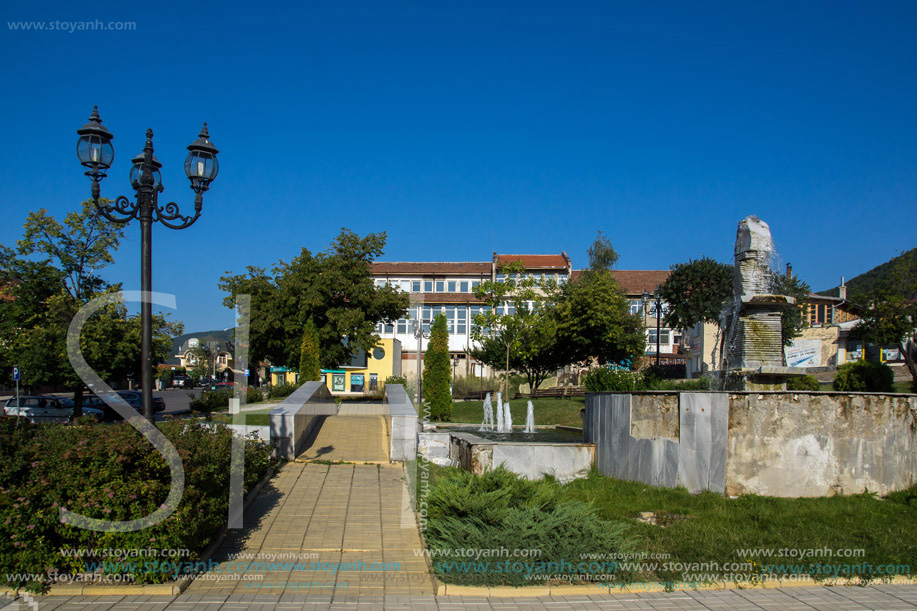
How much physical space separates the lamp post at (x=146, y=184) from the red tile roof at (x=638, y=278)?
185 feet

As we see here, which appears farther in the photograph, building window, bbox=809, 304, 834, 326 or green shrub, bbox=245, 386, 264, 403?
building window, bbox=809, 304, 834, 326

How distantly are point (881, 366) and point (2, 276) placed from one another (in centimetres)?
→ 3370

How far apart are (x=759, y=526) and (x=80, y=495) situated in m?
6.35

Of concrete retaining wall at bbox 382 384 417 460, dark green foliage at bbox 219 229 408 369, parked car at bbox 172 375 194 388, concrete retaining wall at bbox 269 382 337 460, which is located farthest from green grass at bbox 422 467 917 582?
parked car at bbox 172 375 194 388

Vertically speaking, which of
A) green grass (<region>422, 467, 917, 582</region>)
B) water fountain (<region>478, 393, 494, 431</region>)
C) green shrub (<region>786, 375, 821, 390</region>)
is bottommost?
water fountain (<region>478, 393, 494, 431</region>)

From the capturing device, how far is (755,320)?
12.6 metres

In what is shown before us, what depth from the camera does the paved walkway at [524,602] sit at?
499 centimetres

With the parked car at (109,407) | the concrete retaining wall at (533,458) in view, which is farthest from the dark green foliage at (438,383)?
the concrete retaining wall at (533,458)

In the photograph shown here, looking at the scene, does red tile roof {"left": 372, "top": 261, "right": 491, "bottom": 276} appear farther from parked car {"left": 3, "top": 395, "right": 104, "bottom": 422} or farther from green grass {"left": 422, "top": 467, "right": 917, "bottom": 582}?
green grass {"left": 422, "top": 467, "right": 917, "bottom": 582}

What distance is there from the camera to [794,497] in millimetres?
8078

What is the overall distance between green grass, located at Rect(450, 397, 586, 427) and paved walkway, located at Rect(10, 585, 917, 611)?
52.8 ft

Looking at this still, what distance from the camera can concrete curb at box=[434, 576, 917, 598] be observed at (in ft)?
17.6

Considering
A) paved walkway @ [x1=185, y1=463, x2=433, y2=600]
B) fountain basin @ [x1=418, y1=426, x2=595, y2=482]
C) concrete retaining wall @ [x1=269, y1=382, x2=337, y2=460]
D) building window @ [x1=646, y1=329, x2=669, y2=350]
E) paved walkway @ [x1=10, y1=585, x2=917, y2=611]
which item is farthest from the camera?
building window @ [x1=646, y1=329, x2=669, y2=350]

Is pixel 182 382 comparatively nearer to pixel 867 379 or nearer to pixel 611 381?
pixel 611 381
